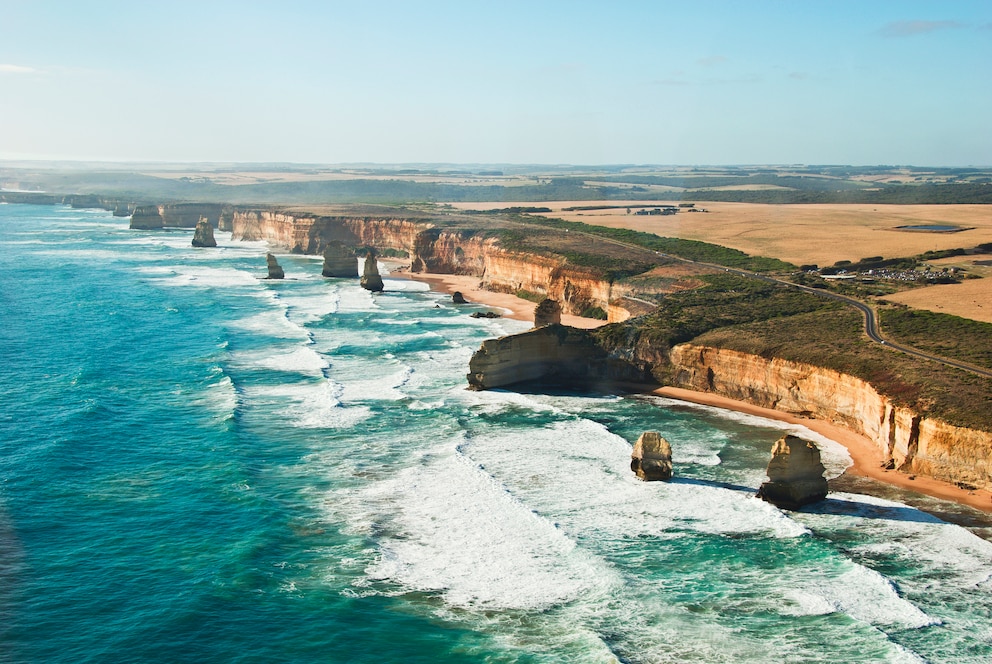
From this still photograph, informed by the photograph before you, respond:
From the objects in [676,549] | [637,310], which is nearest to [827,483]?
[676,549]

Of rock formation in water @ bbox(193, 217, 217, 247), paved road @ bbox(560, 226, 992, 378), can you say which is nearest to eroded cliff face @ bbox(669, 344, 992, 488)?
paved road @ bbox(560, 226, 992, 378)

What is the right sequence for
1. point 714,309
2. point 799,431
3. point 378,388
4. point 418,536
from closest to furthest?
point 418,536, point 799,431, point 378,388, point 714,309

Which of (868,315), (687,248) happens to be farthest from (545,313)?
(687,248)

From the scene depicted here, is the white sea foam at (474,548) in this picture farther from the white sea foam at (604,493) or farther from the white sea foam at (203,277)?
the white sea foam at (203,277)

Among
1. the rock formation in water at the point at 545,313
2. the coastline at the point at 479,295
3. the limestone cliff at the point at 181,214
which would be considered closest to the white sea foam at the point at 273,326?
the coastline at the point at 479,295

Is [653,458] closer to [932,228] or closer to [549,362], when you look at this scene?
[549,362]

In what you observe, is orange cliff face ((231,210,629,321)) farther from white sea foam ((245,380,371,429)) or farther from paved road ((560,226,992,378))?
white sea foam ((245,380,371,429))

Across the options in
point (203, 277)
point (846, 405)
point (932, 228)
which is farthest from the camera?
point (932, 228)
